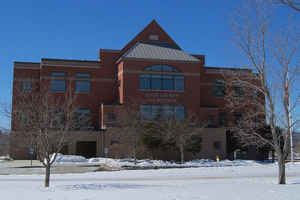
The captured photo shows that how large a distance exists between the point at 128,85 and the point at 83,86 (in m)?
Result: 6.66

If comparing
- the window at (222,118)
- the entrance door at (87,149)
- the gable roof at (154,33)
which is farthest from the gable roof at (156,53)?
the entrance door at (87,149)

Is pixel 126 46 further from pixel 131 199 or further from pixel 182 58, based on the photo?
pixel 131 199

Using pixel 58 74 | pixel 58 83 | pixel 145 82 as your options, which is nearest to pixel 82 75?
pixel 58 74

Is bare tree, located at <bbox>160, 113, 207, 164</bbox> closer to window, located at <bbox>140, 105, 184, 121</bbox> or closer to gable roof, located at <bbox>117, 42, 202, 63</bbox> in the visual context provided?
window, located at <bbox>140, 105, 184, 121</bbox>

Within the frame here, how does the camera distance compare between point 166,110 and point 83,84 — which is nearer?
point 166,110

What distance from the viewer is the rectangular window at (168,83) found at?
46487mm

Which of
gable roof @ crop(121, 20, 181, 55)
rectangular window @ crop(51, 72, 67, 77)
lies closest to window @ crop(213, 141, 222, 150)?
gable roof @ crop(121, 20, 181, 55)

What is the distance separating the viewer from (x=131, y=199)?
12.8m

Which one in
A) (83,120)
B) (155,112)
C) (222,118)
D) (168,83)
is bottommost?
(83,120)

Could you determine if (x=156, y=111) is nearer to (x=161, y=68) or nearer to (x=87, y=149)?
(x=161, y=68)

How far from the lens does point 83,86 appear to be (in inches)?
1909

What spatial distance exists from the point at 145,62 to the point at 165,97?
4.97 m

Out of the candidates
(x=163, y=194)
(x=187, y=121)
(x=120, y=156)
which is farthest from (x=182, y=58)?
(x=163, y=194)

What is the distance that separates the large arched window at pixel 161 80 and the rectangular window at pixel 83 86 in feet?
24.5
